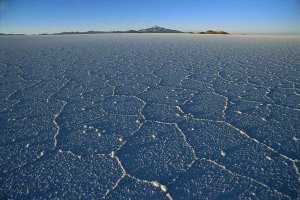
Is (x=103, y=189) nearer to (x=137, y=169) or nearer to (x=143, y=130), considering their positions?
(x=137, y=169)

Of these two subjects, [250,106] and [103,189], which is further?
[250,106]

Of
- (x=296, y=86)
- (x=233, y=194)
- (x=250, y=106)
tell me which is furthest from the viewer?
(x=296, y=86)

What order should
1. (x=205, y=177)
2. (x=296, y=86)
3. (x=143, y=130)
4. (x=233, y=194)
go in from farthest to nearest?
(x=296, y=86) < (x=143, y=130) < (x=205, y=177) < (x=233, y=194)

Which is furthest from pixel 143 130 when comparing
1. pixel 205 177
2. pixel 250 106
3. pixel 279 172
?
pixel 250 106

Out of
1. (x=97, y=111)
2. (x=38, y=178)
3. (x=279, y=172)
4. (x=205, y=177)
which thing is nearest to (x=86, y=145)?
(x=38, y=178)

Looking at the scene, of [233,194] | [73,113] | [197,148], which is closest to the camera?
[233,194]

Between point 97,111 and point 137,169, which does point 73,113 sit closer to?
point 97,111
